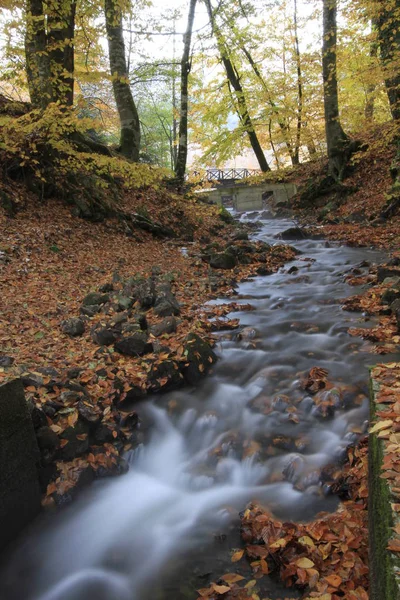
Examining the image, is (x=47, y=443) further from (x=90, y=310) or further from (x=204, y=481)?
(x=90, y=310)

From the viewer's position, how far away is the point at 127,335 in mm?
5516

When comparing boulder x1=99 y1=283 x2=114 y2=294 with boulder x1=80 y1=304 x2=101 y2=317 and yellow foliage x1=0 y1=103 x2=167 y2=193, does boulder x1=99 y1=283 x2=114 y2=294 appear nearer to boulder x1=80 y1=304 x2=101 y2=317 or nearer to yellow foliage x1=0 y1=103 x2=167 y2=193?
boulder x1=80 y1=304 x2=101 y2=317

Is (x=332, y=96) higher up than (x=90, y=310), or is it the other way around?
(x=332, y=96)

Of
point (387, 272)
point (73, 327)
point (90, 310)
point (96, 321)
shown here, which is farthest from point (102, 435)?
point (387, 272)

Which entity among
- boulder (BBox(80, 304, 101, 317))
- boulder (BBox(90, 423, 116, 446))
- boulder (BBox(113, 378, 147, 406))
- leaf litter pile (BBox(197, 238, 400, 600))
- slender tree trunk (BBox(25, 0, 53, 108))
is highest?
slender tree trunk (BBox(25, 0, 53, 108))

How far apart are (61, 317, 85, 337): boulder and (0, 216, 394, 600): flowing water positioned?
1.58 metres

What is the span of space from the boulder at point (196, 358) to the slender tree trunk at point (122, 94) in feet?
27.9

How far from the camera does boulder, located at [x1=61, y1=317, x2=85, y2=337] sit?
218 inches

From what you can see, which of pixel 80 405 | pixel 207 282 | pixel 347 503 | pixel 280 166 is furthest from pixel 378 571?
pixel 280 166

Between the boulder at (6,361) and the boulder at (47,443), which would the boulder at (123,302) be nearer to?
the boulder at (6,361)

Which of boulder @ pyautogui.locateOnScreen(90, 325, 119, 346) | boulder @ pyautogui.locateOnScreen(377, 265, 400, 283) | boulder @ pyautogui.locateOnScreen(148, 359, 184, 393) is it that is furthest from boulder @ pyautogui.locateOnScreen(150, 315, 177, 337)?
boulder @ pyautogui.locateOnScreen(377, 265, 400, 283)

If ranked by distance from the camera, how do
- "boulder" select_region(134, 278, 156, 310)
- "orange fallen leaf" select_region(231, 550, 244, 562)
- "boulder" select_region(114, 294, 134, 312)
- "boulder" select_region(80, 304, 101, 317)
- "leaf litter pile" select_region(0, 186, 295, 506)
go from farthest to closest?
1. "boulder" select_region(134, 278, 156, 310)
2. "boulder" select_region(114, 294, 134, 312)
3. "boulder" select_region(80, 304, 101, 317)
4. "leaf litter pile" select_region(0, 186, 295, 506)
5. "orange fallen leaf" select_region(231, 550, 244, 562)

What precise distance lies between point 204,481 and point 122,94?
37.6 ft

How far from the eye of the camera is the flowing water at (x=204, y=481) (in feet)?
10.0
